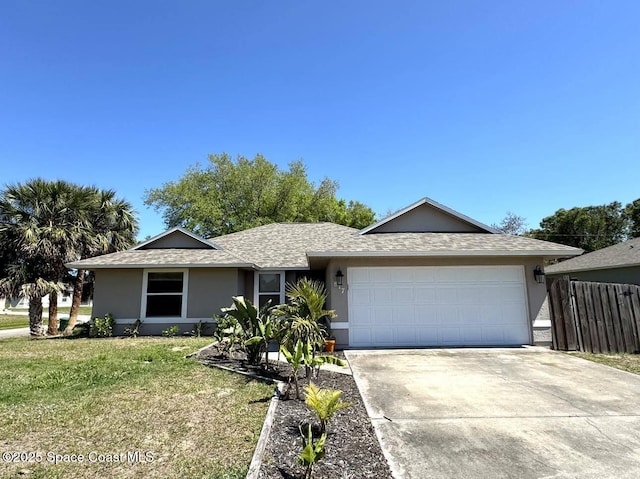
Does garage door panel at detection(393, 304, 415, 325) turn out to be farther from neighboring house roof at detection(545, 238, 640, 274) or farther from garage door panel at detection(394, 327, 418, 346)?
neighboring house roof at detection(545, 238, 640, 274)

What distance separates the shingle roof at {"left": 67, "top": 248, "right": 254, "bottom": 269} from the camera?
11.6 metres

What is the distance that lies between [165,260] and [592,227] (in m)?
40.7

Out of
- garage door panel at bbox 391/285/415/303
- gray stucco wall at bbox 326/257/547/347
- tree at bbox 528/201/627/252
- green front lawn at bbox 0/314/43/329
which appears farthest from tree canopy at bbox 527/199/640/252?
green front lawn at bbox 0/314/43/329

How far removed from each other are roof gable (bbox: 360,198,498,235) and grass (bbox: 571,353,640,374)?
4.70m

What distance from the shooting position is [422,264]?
10.1 meters

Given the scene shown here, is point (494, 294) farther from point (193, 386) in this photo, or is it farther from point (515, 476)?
point (193, 386)

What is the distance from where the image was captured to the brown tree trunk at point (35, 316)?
13.2 metres

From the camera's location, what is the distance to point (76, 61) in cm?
1080

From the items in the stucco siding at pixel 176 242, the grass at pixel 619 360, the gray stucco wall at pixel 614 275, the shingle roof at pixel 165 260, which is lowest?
the grass at pixel 619 360

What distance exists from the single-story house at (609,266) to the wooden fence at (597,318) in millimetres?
8540

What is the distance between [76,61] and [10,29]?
165 centimetres

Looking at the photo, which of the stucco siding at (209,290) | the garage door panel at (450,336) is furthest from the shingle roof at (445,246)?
the stucco siding at (209,290)

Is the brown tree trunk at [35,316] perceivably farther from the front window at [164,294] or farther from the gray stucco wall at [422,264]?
the gray stucco wall at [422,264]

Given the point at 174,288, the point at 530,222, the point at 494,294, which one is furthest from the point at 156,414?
the point at 530,222
